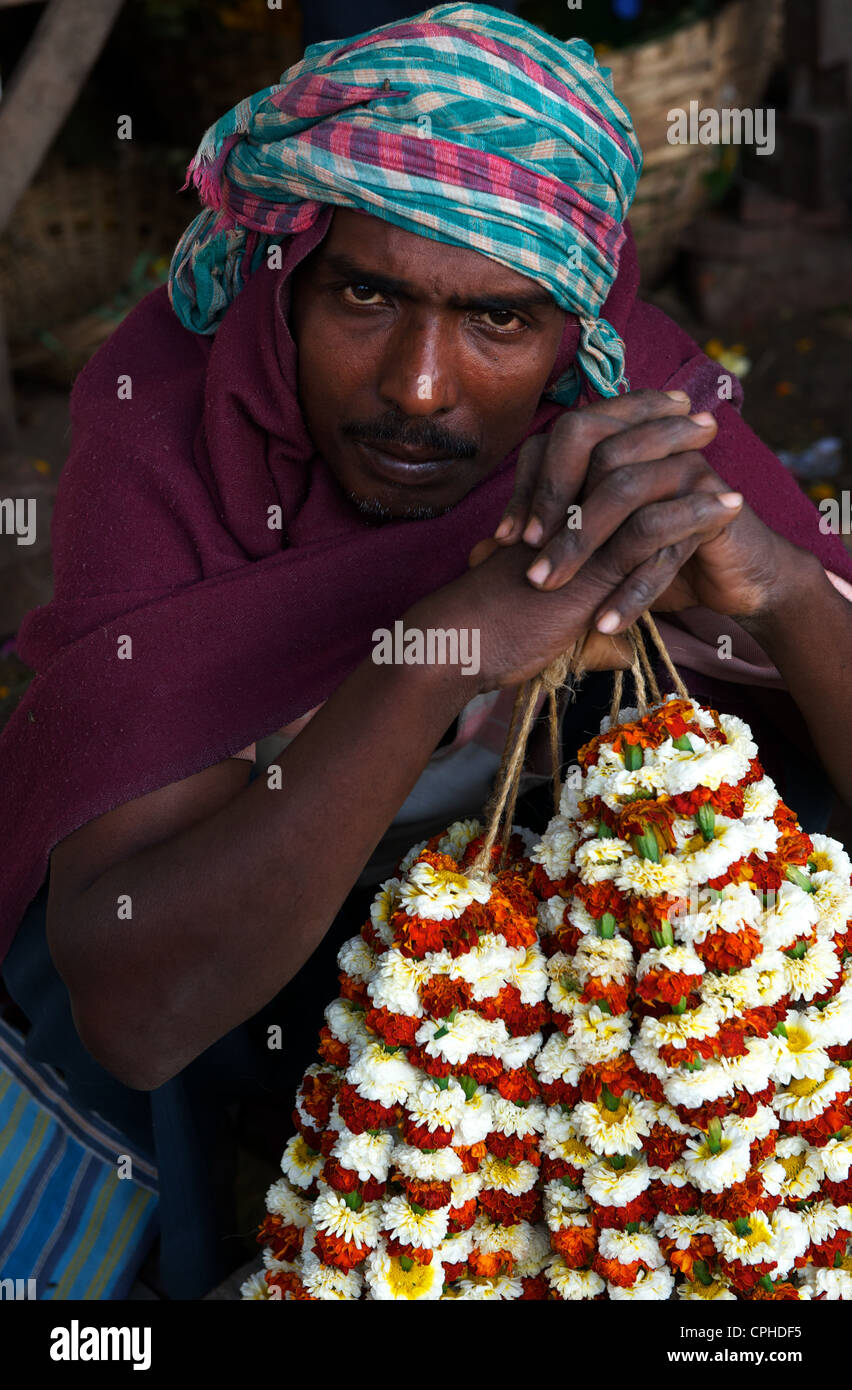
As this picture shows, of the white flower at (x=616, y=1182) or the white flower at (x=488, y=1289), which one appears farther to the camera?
the white flower at (x=488, y=1289)

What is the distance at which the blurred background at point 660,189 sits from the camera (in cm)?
556

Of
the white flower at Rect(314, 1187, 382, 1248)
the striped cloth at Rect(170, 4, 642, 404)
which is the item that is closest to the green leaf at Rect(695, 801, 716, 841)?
the white flower at Rect(314, 1187, 382, 1248)

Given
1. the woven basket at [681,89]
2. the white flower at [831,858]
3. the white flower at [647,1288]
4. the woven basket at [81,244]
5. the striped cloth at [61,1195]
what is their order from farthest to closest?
the woven basket at [81,244], the woven basket at [681,89], the striped cloth at [61,1195], the white flower at [831,858], the white flower at [647,1288]

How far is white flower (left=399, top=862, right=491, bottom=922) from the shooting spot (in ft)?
5.83

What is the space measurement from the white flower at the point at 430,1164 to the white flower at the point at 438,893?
318 millimetres

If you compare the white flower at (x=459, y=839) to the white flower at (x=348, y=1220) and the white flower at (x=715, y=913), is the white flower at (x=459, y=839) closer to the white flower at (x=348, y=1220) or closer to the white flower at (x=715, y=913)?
the white flower at (x=715, y=913)

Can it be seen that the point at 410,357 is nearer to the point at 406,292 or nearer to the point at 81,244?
the point at 406,292

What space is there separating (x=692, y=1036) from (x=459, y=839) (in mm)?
481

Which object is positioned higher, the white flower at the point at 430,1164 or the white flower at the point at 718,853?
the white flower at the point at 718,853

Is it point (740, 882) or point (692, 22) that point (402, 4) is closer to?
point (692, 22)

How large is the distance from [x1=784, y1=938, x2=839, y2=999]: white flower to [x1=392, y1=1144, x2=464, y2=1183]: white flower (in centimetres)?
52

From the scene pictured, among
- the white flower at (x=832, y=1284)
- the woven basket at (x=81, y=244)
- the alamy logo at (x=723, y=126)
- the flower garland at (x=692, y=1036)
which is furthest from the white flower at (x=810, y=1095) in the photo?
the woven basket at (x=81, y=244)
